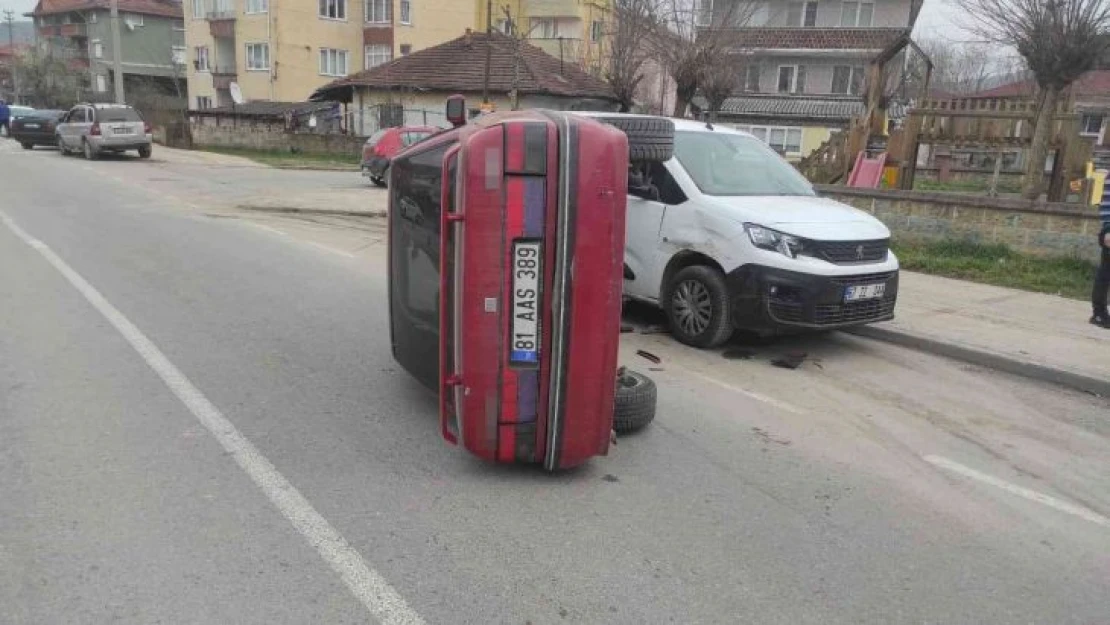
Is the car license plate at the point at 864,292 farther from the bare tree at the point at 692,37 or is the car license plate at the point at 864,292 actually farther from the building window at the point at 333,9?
the building window at the point at 333,9

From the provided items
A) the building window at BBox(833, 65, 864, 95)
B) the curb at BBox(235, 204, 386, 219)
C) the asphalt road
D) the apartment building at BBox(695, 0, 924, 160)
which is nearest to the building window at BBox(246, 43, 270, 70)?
the apartment building at BBox(695, 0, 924, 160)

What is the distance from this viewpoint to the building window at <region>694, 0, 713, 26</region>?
24172 mm

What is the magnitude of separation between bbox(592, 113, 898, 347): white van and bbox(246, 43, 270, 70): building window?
46248 millimetres

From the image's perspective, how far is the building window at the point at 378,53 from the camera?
164ft

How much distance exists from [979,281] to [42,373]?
32.6 ft

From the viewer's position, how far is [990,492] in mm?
4414

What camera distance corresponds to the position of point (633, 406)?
4.82 meters

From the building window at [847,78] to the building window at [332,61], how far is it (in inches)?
1130

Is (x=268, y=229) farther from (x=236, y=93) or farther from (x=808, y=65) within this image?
(x=808, y=65)

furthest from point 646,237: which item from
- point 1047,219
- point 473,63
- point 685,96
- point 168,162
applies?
point 473,63

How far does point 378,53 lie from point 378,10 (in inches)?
99.9

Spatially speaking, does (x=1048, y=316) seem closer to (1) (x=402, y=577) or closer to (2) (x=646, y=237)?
(2) (x=646, y=237)

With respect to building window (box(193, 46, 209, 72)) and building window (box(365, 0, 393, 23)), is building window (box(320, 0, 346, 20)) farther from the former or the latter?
building window (box(193, 46, 209, 72))

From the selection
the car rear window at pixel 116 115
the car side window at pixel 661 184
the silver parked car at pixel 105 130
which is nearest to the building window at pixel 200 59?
the silver parked car at pixel 105 130
